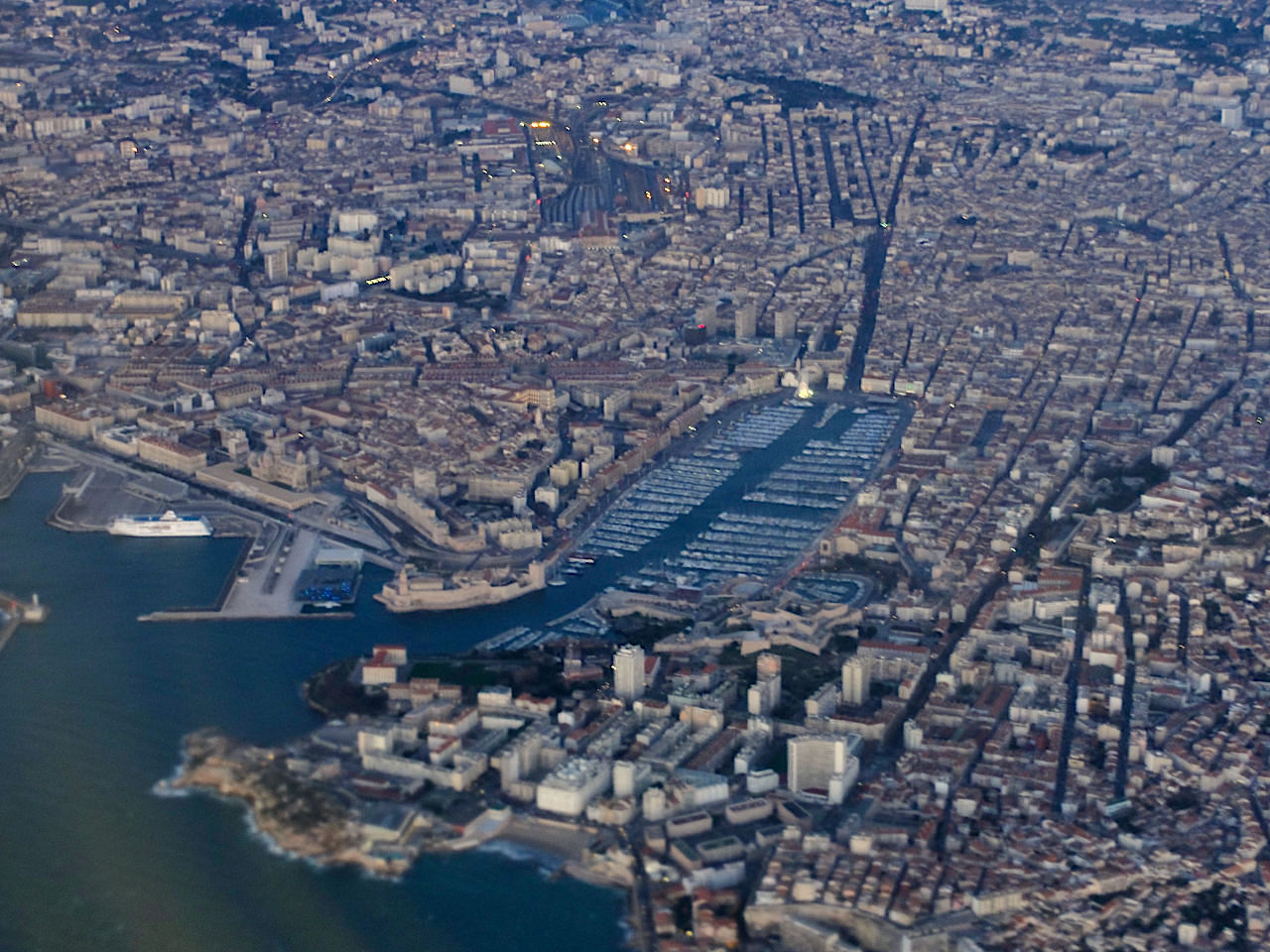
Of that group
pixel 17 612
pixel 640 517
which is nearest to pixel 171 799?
pixel 17 612

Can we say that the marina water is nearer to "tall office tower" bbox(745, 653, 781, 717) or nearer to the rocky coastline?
the rocky coastline

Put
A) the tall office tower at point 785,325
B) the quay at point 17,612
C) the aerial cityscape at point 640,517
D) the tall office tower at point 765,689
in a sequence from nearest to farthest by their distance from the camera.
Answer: the aerial cityscape at point 640,517, the tall office tower at point 765,689, the quay at point 17,612, the tall office tower at point 785,325

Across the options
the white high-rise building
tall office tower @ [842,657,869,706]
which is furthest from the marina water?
tall office tower @ [842,657,869,706]

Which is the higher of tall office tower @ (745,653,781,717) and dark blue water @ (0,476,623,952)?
tall office tower @ (745,653,781,717)

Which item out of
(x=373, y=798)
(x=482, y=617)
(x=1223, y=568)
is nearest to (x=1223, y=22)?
(x=1223, y=568)

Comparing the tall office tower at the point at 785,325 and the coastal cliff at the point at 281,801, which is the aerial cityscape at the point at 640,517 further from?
the tall office tower at the point at 785,325

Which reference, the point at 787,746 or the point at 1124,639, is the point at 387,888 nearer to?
the point at 787,746

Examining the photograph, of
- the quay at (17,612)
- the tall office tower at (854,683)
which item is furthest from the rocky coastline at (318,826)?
the quay at (17,612)
